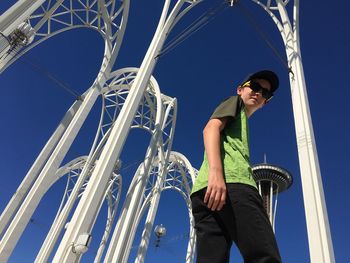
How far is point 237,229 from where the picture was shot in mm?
2020

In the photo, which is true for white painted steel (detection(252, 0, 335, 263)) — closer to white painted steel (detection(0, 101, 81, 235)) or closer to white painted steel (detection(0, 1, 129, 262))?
white painted steel (detection(0, 1, 129, 262))

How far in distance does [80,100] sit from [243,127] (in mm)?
11587

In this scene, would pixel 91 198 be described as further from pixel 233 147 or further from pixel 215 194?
pixel 215 194

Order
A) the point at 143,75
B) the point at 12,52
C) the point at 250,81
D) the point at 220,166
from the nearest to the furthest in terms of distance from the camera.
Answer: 1. the point at 220,166
2. the point at 250,81
3. the point at 143,75
4. the point at 12,52

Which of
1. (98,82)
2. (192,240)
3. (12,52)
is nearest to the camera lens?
(12,52)

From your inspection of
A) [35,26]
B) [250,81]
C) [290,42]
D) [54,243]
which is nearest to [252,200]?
[250,81]

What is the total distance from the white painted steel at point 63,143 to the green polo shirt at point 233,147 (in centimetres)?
763

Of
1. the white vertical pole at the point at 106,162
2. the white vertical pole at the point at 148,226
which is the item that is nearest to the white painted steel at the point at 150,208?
the white vertical pole at the point at 148,226

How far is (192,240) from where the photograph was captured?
24.1m

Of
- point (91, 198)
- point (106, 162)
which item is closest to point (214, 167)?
point (91, 198)

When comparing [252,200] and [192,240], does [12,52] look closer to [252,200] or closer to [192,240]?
[252,200]

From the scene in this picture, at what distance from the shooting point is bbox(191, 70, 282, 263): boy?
196cm

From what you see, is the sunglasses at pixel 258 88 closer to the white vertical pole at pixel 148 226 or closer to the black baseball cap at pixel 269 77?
the black baseball cap at pixel 269 77

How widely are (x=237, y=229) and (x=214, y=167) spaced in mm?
464
